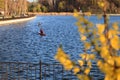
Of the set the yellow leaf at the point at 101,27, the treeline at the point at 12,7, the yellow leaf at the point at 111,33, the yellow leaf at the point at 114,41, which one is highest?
the yellow leaf at the point at 101,27

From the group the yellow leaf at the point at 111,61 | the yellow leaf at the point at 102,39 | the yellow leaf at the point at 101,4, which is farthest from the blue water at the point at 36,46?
the yellow leaf at the point at 111,61

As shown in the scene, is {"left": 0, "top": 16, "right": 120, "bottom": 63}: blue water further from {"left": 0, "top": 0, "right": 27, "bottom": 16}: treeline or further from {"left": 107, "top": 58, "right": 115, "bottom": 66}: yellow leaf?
{"left": 0, "top": 0, "right": 27, "bottom": 16}: treeline

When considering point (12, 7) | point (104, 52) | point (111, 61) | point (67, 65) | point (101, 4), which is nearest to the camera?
point (111, 61)

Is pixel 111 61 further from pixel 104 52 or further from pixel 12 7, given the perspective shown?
pixel 12 7

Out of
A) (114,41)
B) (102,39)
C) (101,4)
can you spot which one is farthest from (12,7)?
(114,41)

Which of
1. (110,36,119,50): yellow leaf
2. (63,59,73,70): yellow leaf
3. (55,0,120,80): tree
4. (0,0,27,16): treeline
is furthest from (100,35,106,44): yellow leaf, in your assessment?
(0,0,27,16): treeline

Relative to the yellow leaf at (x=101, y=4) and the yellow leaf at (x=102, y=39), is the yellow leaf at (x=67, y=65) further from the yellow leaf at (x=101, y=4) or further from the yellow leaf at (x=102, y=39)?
the yellow leaf at (x=101, y=4)

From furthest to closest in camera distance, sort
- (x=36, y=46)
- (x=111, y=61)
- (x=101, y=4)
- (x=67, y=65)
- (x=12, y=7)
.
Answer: (x=12, y=7) < (x=36, y=46) < (x=101, y=4) < (x=67, y=65) < (x=111, y=61)

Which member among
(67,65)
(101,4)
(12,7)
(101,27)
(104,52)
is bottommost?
(12,7)

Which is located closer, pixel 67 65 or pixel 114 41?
pixel 114 41

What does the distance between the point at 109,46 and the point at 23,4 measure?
15818cm

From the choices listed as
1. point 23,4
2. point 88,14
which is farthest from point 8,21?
point 88,14

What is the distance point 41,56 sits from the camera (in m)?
32.6

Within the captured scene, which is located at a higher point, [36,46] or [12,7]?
[36,46]
